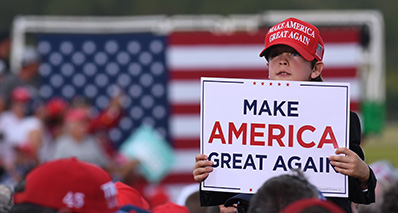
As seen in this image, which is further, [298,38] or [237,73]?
[237,73]

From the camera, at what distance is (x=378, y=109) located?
19.7 metres

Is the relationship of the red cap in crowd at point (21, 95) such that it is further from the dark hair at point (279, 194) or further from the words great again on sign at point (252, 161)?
the dark hair at point (279, 194)

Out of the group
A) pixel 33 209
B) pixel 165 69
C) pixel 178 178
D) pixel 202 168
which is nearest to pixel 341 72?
pixel 165 69

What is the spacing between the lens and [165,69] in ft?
41.0

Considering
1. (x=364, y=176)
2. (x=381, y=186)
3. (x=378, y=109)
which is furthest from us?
(x=378, y=109)

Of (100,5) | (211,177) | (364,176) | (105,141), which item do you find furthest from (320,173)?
(100,5)

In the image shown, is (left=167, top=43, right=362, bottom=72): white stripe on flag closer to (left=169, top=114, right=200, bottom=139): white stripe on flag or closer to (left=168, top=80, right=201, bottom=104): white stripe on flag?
(left=168, top=80, right=201, bottom=104): white stripe on flag

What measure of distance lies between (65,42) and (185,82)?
1718 mm

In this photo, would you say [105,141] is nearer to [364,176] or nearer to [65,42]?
[65,42]

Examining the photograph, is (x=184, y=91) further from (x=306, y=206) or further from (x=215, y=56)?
(x=306, y=206)

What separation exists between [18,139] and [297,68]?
24.1 ft

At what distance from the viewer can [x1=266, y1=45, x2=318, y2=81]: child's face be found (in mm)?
3900

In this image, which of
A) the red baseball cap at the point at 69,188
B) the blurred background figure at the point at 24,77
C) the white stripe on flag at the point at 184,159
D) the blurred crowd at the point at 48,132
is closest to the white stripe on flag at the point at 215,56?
→ the blurred crowd at the point at 48,132

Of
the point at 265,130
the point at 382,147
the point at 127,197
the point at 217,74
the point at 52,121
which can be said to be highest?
the point at 265,130
